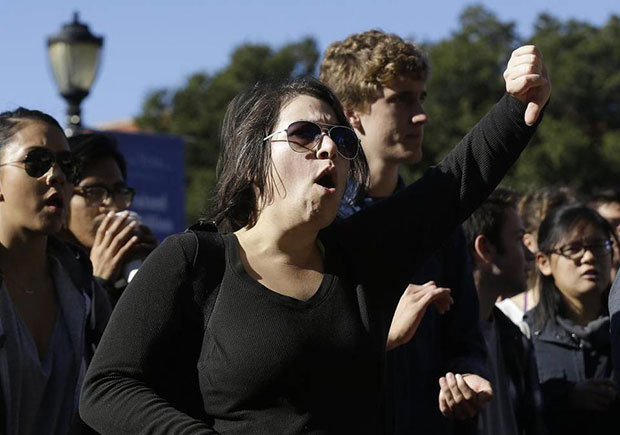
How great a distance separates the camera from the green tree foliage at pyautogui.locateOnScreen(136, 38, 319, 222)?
192ft

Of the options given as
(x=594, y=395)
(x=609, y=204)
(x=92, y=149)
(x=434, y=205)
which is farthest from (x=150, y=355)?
(x=609, y=204)

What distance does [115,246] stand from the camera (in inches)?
208

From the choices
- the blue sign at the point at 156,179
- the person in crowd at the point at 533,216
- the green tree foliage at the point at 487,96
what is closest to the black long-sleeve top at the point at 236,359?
the person in crowd at the point at 533,216

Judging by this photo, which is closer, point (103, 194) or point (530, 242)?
point (103, 194)

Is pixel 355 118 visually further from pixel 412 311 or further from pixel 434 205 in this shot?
pixel 434 205

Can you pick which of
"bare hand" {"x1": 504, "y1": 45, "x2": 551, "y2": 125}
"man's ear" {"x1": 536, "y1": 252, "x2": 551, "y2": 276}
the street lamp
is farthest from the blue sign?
"bare hand" {"x1": 504, "y1": 45, "x2": 551, "y2": 125}

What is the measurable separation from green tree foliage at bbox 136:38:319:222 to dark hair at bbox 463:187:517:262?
166ft

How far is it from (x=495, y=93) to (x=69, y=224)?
4894 cm

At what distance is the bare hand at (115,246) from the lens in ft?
17.3

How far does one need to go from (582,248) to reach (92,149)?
2698mm

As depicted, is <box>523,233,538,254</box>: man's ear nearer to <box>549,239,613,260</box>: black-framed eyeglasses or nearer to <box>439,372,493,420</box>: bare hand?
<box>549,239,613,260</box>: black-framed eyeglasses

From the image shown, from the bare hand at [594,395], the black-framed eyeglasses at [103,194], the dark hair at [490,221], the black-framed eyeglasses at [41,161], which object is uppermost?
the black-framed eyeglasses at [41,161]

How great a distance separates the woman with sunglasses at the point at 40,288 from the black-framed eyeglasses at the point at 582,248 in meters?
2.84

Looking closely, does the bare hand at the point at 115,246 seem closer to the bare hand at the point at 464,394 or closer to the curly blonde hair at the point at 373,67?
the curly blonde hair at the point at 373,67
